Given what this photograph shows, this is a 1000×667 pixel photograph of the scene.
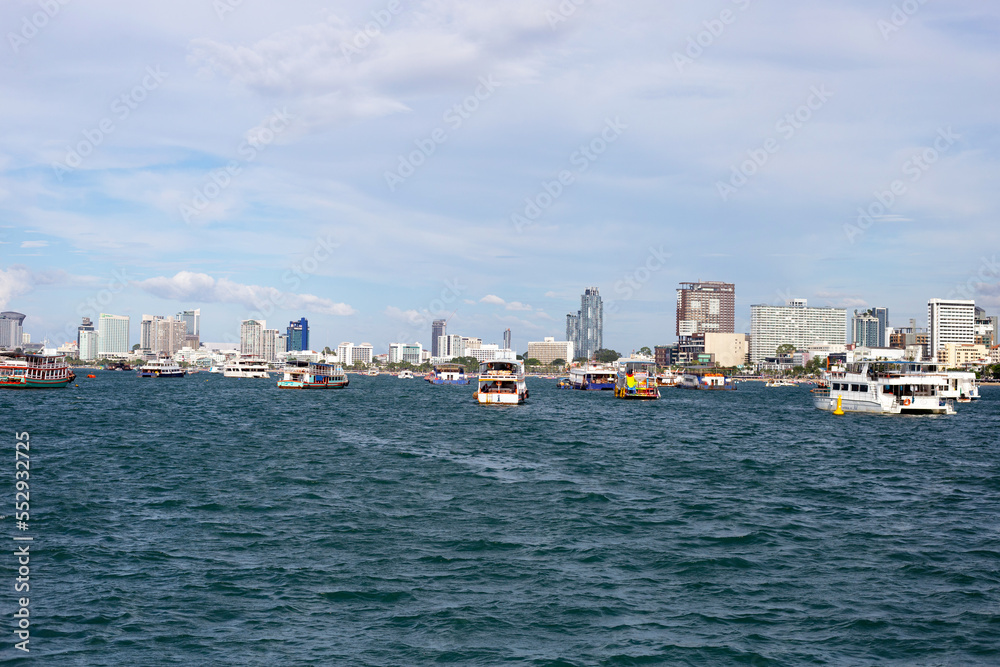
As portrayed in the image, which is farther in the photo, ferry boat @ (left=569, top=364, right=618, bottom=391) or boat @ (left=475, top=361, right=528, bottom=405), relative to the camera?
ferry boat @ (left=569, top=364, right=618, bottom=391)

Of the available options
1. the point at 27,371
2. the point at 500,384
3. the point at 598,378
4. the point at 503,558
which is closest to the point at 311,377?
the point at 27,371

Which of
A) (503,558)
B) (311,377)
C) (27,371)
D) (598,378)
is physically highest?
(27,371)

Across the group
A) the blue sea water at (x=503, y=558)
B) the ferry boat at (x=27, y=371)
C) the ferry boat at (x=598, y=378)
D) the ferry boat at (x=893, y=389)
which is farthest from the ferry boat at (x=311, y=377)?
the blue sea water at (x=503, y=558)

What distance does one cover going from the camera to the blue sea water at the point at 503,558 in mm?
15305

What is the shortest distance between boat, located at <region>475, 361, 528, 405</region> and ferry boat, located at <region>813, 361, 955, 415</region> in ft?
135

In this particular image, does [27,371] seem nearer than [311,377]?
Yes

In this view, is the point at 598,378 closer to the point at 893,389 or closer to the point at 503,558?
the point at 893,389

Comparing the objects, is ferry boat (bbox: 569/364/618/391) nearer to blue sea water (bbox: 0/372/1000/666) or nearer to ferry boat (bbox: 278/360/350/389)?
ferry boat (bbox: 278/360/350/389)

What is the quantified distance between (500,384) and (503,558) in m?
78.5

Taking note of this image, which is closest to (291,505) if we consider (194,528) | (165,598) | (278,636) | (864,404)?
(194,528)

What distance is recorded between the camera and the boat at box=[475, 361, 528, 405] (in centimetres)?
9706

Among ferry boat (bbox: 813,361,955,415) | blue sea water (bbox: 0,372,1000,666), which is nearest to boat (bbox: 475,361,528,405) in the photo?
ferry boat (bbox: 813,361,955,415)

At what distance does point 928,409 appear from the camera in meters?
82.7

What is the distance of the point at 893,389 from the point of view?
84.4 metres
